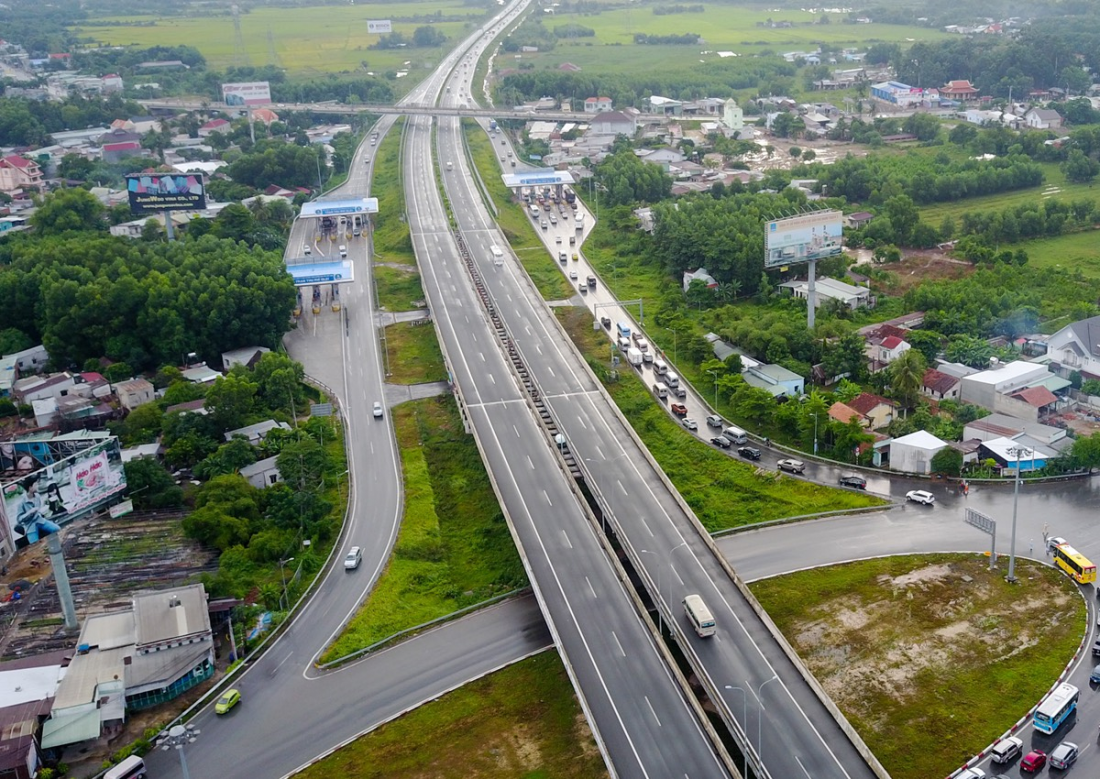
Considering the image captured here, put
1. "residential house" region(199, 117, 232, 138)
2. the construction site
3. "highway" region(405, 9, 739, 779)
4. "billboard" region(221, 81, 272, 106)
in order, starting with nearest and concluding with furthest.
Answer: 1. "highway" region(405, 9, 739, 779)
2. the construction site
3. "residential house" region(199, 117, 232, 138)
4. "billboard" region(221, 81, 272, 106)

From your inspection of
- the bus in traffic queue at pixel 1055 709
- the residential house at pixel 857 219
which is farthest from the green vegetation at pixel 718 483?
the residential house at pixel 857 219

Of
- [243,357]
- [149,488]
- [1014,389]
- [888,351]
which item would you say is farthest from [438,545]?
[1014,389]

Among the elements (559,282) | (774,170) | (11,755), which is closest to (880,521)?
(11,755)

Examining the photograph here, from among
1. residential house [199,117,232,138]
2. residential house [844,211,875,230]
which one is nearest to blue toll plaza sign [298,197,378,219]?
residential house [199,117,232,138]

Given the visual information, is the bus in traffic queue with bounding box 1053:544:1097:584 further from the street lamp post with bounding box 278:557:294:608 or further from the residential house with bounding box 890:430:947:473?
the street lamp post with bounding box 278:557:294:608

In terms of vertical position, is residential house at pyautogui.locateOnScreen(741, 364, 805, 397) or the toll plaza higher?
the toll plaza

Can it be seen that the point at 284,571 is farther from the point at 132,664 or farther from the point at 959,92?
the point at 959,92

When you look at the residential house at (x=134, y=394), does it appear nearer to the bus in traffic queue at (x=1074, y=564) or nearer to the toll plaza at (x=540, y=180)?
the bus in traffic queue at (x=1074, y=564)
